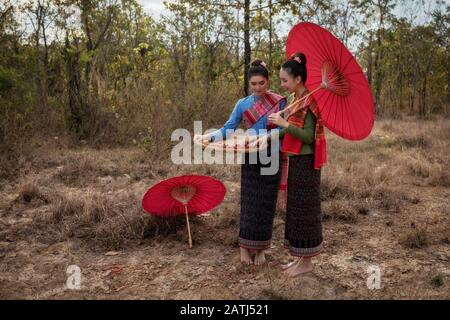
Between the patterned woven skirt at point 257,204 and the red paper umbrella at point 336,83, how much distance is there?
52 centimetres

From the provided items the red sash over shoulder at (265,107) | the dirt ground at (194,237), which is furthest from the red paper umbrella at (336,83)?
the dirt ground at (194,237)

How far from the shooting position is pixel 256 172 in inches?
115

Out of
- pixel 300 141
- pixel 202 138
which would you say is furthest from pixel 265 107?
pixel 202 138

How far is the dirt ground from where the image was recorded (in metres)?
2.85

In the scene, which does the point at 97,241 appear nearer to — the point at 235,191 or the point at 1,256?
the point at 1,256

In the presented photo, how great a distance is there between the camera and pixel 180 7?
302 inches

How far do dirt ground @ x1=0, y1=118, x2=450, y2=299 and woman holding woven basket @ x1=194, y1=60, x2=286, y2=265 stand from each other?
266mm

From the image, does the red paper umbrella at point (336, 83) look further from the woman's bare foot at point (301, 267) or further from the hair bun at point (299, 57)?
the woman's bare foot at point (301, 267)

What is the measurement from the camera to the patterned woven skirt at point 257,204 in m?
2.94

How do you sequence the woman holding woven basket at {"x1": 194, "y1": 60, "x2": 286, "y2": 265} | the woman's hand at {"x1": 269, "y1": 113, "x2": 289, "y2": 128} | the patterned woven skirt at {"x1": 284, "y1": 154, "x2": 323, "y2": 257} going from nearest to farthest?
the woman's hand at {"x1": 269, "y1": 113, "x2": 289, "y2": 128} → the patterned woven skirt at {"x1": 284, "y1": 154, "x2": 323, "y2": 257} → the woman holding woven basket at {"x1": 194, "y1": 60, "x2": 286, "y2": 265}

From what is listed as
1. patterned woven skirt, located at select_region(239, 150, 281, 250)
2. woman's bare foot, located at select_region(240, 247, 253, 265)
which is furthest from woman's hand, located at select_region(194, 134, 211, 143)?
woman's bare foot, located at select_region(240, 247, 253, 265)

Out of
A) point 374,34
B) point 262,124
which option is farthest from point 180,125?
point 374,34

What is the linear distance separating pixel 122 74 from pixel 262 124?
17.5ft

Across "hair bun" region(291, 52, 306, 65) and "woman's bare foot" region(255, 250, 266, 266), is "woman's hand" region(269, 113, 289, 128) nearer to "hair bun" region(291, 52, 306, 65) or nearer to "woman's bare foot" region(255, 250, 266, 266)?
"hair bun" region(291, 52, 306, 65)
